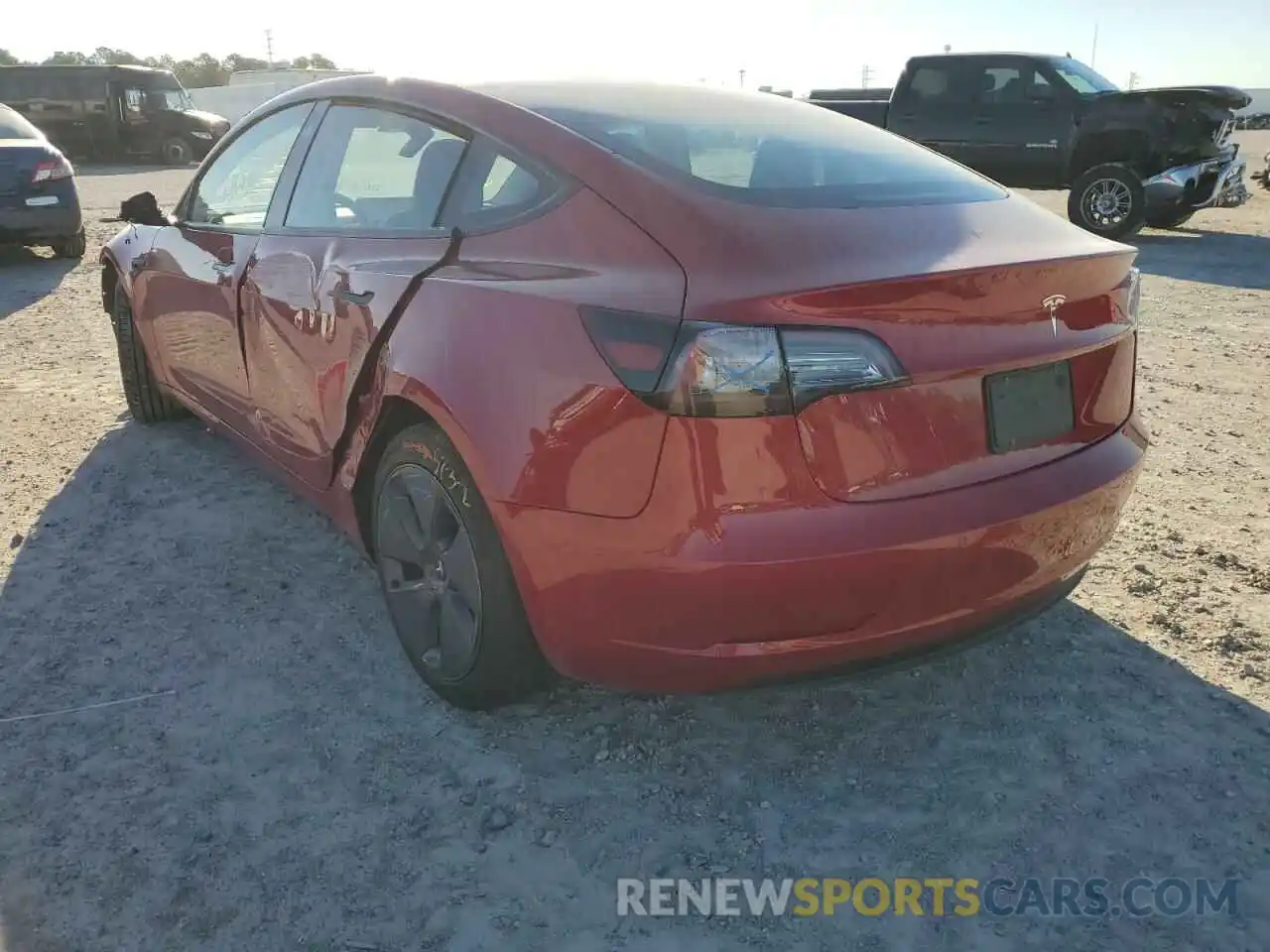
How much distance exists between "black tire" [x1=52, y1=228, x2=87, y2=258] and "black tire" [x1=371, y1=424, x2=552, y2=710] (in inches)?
353

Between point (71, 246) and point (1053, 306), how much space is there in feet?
34.3

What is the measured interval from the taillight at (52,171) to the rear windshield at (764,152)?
8553mm

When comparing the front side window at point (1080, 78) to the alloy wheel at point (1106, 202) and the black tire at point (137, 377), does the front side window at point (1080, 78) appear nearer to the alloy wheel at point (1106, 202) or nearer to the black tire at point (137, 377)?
the alloy wheel at point (1106, 202)

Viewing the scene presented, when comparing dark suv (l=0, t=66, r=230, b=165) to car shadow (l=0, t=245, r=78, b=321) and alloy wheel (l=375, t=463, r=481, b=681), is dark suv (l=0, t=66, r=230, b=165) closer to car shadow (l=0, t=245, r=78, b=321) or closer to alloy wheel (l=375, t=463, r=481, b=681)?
car shadow (l=0, t=245, r=78, b=321)

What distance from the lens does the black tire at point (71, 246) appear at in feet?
33.5

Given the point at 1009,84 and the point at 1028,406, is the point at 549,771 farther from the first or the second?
the point at 1009,84

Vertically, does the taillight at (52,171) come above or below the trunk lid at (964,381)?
above

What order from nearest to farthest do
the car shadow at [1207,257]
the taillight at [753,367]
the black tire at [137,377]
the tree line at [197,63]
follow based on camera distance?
the taillight at [753,367], the black tire at [137,377], the car shadow at [1207,257], the tree line at [197,63]

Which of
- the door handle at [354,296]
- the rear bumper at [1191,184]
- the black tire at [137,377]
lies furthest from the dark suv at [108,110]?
the door handle at [354,296]

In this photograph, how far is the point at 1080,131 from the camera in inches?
476

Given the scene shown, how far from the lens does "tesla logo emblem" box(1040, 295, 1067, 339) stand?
2.25 meters

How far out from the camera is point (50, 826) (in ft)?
7.69

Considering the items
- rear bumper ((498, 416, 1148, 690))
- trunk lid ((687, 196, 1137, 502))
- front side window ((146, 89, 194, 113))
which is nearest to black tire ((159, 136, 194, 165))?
front side window ((146, 89, 194, 113))

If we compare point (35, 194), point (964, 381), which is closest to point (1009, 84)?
point (35, 194)
